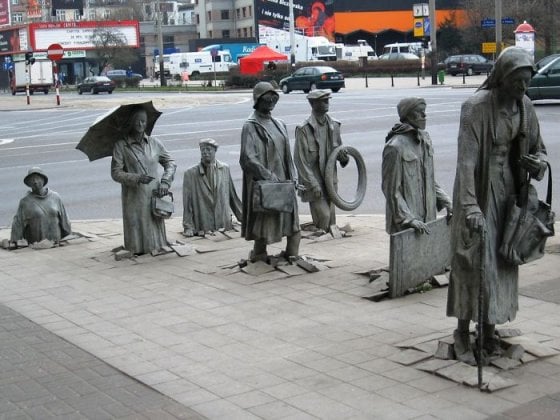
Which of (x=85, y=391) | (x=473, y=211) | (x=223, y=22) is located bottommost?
(x=85, y=391)

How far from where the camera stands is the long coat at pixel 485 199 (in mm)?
6703

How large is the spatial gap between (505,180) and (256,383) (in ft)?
7.31

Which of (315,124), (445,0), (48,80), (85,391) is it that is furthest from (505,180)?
(445,0)

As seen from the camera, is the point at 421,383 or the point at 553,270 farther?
the point at 553,270

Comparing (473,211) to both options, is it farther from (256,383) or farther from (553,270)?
(553,270)

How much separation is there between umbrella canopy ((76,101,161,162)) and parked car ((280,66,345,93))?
37220 millimetres

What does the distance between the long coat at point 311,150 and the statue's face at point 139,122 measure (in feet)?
6.29

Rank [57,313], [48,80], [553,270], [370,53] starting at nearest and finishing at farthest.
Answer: [57,313] → [553,270] → [48,80] → [370,53]

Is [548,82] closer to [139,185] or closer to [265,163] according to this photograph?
[139,185]

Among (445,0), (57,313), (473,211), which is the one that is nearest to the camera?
(473,211)

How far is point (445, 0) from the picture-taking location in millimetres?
87062

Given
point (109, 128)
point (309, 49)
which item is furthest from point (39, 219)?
point (309, 49)

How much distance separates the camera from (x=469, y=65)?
5856 centimetres

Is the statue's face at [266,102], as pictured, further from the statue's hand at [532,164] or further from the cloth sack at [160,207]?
the statue's hand at [532,164]
